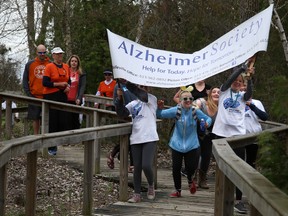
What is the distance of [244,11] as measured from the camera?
14258 mm

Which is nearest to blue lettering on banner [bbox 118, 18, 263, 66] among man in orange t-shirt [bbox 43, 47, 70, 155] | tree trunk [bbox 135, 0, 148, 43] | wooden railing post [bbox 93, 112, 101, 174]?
wooden railing post [bbox 93, 112, 101, 174]

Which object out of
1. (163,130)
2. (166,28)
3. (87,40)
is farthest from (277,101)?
(87,40)

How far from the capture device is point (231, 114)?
8.00 meters

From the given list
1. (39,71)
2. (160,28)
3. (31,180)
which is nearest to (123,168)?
(31,180)

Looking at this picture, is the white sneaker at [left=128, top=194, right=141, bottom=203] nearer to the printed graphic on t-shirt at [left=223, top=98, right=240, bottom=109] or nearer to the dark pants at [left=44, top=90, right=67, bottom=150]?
the printed graphic on t-shirt at [left=223, top=98, right=240, bottom=109]

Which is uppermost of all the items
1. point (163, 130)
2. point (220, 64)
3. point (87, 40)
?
point (87, 40)

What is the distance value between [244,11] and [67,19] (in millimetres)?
6735

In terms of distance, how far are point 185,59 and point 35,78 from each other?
14.1 feet

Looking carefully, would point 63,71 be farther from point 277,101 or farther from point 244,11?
point 277,101

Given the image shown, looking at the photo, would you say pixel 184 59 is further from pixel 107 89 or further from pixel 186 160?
pixel 107 89

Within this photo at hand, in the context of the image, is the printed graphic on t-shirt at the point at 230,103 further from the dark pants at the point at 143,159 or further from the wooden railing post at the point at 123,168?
the wooden railing post at the point at 123,168

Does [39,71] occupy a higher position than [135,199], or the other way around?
[39,71]

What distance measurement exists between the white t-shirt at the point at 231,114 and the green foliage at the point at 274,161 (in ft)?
14.6

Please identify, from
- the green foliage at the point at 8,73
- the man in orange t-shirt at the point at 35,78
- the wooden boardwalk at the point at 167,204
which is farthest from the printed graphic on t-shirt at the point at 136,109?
the green foliage at the point at 8,73
